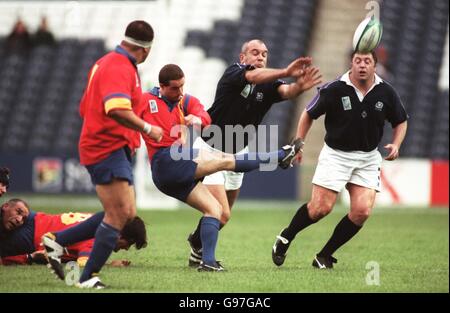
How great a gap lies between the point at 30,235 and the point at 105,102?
261cm

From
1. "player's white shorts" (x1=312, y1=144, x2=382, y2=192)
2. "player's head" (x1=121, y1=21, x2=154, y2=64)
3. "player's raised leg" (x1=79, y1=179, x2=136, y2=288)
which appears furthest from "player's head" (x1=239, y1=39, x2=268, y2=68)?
"player's raised leg" (x1=79, y1=179, x2=136, y2=288)

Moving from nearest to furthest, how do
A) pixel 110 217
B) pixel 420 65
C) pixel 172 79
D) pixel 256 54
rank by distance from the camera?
pixel 110 217
pixel 172 79
pixel 256 54
pixel 420 65

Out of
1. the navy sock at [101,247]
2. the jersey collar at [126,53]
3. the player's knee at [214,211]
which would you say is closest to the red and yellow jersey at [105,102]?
the jersey collar at [126,53]

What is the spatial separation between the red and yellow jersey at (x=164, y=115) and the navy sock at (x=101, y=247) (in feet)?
5.01

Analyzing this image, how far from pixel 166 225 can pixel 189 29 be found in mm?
12500

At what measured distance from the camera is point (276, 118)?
2262cm

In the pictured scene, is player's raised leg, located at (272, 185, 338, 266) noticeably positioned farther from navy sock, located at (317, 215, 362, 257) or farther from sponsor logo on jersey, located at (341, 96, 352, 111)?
sponsor logo on jersey, located at (341, 96, 352, 111)

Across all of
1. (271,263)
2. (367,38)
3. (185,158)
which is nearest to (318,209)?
(271,263)

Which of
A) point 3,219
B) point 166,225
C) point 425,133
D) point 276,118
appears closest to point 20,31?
point 276,118

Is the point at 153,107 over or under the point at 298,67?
under

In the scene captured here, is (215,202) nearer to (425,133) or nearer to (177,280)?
(177,280)

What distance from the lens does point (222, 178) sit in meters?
9.28

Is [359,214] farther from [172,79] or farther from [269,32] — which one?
[269,32]

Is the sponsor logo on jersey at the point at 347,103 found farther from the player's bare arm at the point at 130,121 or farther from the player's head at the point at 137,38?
the player's bare arm at the point at 130,121
